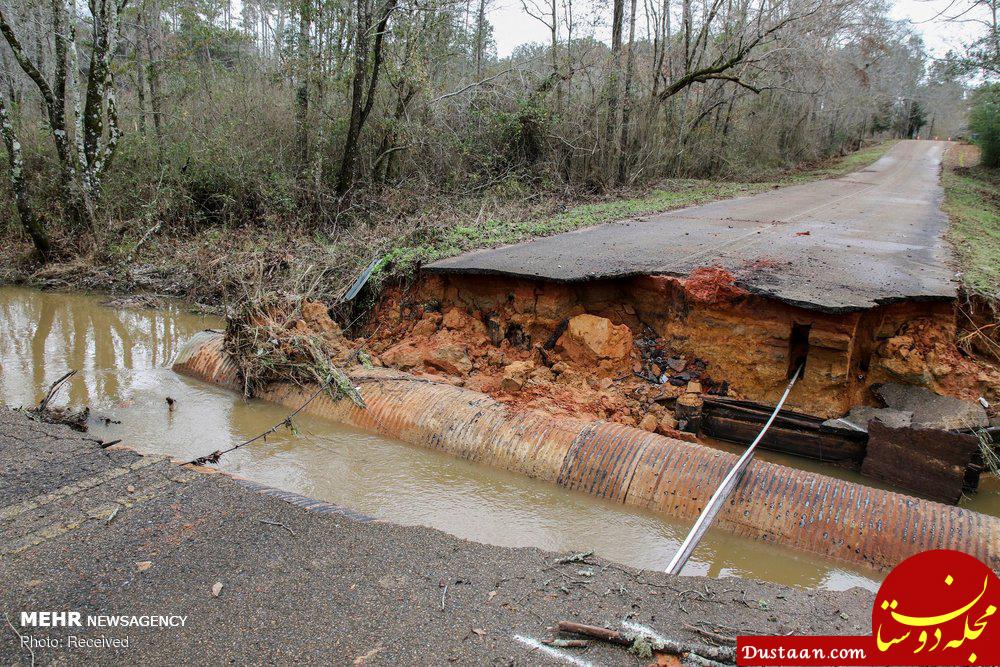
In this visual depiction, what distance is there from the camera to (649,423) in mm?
5613

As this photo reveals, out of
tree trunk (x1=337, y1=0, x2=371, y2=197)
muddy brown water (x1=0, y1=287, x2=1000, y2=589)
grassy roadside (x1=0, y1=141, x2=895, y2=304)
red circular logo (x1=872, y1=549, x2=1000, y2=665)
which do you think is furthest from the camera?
tree trunk (x1=337, y1=0, x2=371, y2=197)

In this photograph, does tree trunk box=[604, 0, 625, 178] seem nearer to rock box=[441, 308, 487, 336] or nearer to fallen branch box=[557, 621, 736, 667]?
rock box=[441, 308, 487, 336]

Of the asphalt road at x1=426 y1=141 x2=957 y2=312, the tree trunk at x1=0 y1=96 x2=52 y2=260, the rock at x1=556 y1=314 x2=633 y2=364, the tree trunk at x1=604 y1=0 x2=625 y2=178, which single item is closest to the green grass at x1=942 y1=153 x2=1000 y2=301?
the asphalt road at x1=426 y1=141 x2=957 y2=312

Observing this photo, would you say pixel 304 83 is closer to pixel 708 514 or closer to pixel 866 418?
pixel 866 418

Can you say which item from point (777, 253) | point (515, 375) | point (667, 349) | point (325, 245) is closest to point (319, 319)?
point (515, 375)

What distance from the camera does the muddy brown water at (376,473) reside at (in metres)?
4.21

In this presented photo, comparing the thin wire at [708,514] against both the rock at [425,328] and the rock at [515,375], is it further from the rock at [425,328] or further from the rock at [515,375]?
the rock at [425,328]

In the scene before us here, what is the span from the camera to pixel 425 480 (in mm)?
5027

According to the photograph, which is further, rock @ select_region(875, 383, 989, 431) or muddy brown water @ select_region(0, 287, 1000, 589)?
rock @ select_region(875, 383, 989, 431)

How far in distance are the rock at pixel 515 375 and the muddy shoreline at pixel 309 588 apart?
8.51 ft

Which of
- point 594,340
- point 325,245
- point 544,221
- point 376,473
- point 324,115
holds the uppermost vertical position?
point 324,115

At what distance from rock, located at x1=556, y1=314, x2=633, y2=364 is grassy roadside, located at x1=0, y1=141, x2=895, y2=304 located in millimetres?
2280

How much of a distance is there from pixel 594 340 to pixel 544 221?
5.04 meters

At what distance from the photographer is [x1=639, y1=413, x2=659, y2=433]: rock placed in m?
5.59
